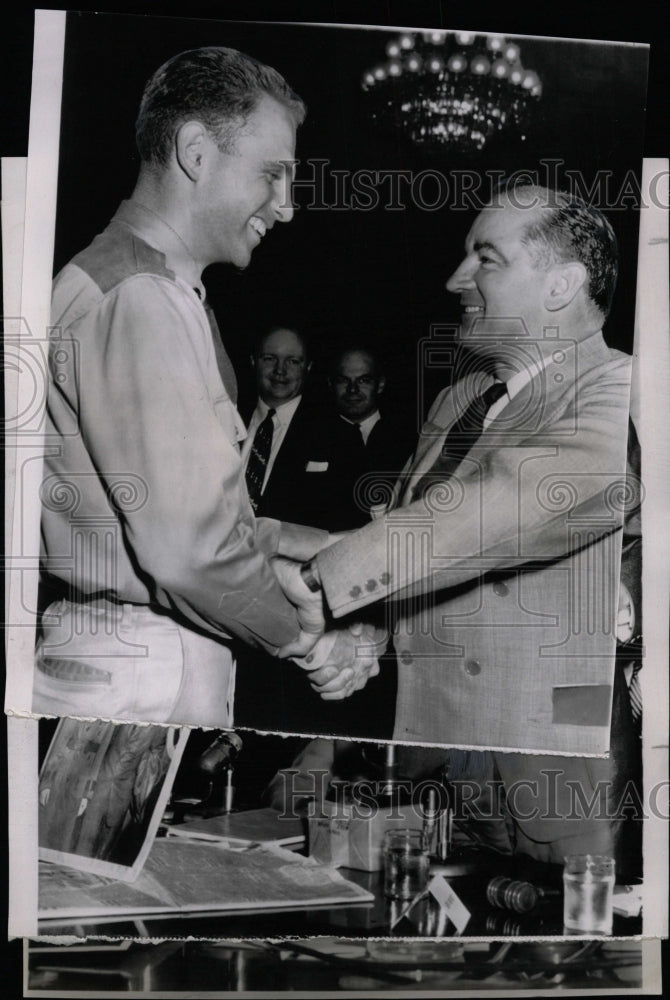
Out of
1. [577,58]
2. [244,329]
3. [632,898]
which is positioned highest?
[577,58]

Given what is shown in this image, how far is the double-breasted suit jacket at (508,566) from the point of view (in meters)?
2.09

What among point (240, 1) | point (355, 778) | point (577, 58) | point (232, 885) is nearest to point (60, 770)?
point (232, 885)

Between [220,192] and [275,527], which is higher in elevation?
[220,192]

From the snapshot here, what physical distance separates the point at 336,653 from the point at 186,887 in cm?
53

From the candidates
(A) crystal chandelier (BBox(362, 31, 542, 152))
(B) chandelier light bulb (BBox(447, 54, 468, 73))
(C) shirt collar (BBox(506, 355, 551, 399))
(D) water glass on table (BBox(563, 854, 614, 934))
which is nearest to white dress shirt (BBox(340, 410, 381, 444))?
(C) shirt collar (BBox(506, 355, 551, 399))

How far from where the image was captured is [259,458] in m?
2.09

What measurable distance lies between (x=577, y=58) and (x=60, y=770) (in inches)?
65.2

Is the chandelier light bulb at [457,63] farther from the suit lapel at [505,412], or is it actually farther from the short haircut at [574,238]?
the suit lapel at [505,412]

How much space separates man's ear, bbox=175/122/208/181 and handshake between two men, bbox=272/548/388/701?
0.85 meters

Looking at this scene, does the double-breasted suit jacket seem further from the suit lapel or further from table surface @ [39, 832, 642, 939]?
table surface @ [39, 832, 642, 939]

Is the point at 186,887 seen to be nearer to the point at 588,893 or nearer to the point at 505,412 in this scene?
the point at 588,893

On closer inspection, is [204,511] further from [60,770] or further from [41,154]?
[41,154]

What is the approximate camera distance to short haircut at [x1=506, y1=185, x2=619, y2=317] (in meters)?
2.09

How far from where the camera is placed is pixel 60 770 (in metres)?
2.14
